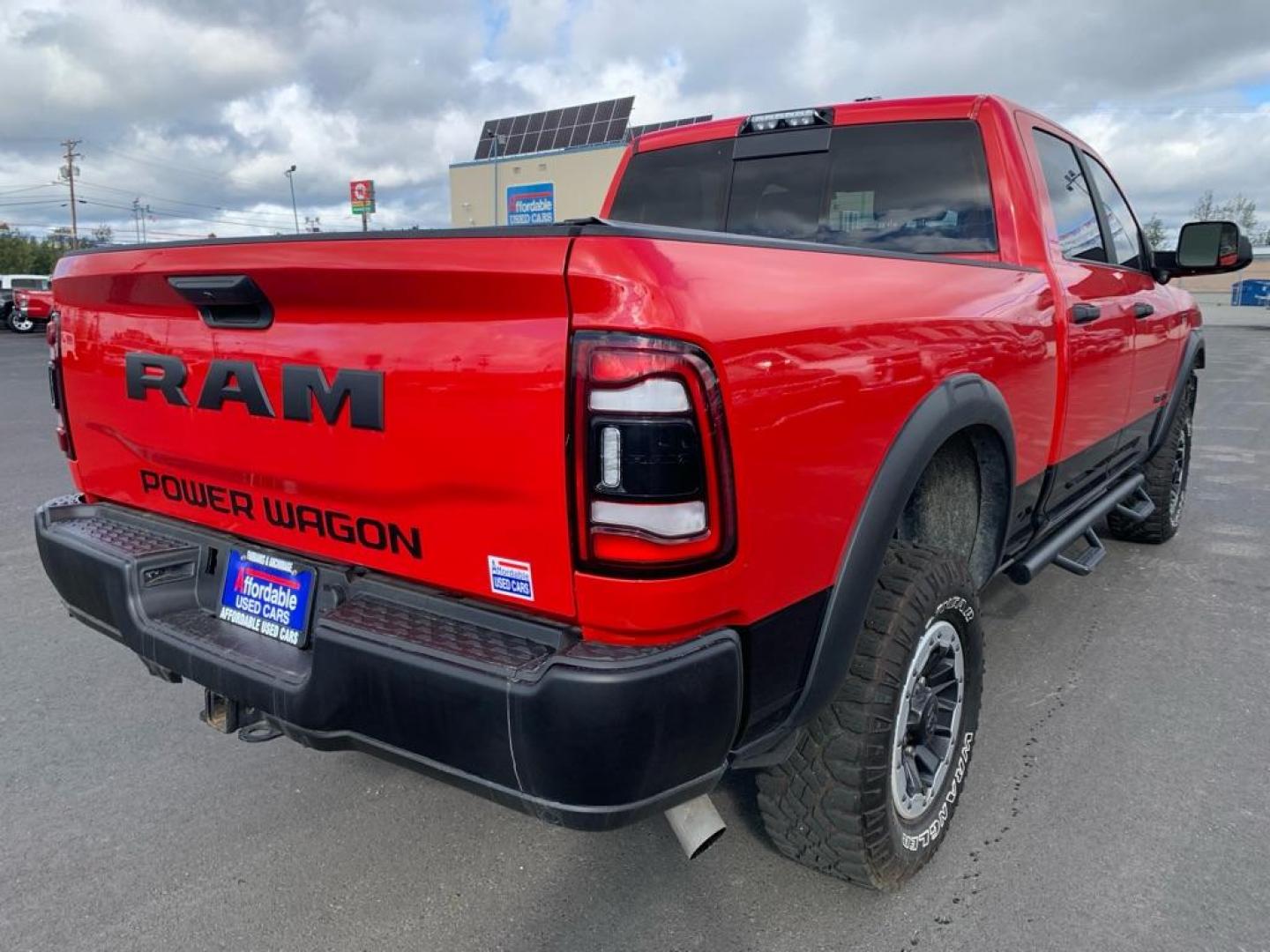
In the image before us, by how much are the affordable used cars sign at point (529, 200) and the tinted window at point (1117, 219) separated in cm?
2940

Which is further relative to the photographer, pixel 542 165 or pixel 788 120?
pixel 542 165

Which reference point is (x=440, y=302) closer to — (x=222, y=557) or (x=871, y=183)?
(x=222, y=557)

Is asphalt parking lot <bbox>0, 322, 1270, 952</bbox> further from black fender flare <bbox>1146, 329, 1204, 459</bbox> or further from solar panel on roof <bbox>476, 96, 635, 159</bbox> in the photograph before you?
solar panel on roof <bbox>476, 96, 635, 159</bbox>

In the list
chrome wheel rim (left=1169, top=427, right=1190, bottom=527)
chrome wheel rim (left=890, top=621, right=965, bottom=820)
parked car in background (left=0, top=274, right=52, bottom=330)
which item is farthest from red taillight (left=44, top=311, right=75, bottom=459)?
parked car in background (left=0, top=274, right=52, bottom=330)

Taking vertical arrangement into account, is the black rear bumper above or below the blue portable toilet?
below

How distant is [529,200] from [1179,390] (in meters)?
32.0

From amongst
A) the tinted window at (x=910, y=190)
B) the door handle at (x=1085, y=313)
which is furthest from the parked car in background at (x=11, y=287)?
the door handle at (x=1085, y=313)

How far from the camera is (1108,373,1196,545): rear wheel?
493cm

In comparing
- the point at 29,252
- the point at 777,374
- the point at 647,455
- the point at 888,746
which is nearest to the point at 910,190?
the point at 777,374

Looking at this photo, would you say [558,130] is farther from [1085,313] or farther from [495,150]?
[1085,313]

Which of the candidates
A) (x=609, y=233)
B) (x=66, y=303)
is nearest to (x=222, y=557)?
(x=66, y=303)

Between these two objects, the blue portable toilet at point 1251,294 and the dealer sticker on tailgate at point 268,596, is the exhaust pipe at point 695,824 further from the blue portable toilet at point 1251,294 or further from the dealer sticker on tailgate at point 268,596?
the blue portable toilet at point 1251,294

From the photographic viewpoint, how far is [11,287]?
94.6 ft

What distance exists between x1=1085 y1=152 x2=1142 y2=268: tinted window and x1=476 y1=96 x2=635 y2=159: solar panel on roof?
29.3 metres
